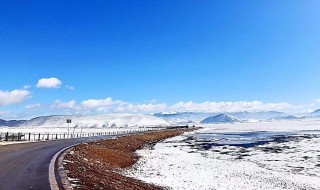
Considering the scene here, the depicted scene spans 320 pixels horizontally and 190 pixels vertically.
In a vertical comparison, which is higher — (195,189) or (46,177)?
(46,177)

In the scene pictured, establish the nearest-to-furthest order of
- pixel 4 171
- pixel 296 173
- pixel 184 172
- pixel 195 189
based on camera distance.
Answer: pixel 4 171 → pixel 195 189 → pixel 184 172 → pixel 296 173

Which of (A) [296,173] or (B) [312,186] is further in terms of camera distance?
(A) [296,173]

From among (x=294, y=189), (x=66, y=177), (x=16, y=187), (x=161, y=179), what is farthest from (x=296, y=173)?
(x=16, y=187)

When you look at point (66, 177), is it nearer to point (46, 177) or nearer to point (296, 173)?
point (46, 177)

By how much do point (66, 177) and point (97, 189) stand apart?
252 cm

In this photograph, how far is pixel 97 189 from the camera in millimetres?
13117

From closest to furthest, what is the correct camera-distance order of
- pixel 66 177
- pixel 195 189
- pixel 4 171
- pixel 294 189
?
pixel 66 177
pixel 4 171
pixel 195 189
pixel 294 189

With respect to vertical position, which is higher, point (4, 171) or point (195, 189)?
point (4, 171)

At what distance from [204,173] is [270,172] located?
603cm

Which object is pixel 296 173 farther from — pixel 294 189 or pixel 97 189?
pixel 97 189

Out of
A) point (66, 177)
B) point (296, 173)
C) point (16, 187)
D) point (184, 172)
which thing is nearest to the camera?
point (16, 187)

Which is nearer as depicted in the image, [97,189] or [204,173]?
[97,189]

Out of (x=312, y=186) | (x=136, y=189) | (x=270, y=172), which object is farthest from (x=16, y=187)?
(x=270, y=172)

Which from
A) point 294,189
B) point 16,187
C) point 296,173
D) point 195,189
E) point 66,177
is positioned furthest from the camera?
point 296,173
